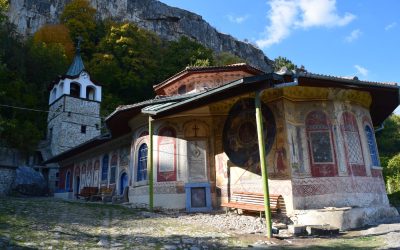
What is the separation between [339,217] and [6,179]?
924 inches

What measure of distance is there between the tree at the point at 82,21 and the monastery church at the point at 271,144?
101 feet

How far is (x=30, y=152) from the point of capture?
2831 centimetres

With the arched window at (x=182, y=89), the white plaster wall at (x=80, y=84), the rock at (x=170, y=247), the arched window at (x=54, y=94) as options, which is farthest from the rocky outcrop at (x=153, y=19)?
the rock at (x=170, y=247)

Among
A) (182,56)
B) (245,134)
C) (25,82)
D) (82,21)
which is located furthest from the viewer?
(82,21)

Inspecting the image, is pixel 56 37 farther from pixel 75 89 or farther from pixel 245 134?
pixel 245 134

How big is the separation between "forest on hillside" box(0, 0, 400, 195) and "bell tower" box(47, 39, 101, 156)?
4.90 feet

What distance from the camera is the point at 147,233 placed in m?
7.90

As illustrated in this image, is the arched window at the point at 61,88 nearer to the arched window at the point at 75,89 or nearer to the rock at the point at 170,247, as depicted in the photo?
the arched window at the point at 75,89

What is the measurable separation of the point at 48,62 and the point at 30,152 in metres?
10.9

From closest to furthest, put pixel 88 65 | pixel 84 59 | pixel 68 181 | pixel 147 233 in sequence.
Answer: pixel 147 233 < pixel 68 181 < pixel 88 65 < pixel 84 59

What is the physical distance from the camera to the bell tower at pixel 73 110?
28.7 metres

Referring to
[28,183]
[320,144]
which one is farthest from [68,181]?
[320,144]

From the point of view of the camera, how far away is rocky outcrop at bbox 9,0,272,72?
46938 millimetres

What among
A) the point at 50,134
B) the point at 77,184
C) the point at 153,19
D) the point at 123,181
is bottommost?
the point at 123,181
